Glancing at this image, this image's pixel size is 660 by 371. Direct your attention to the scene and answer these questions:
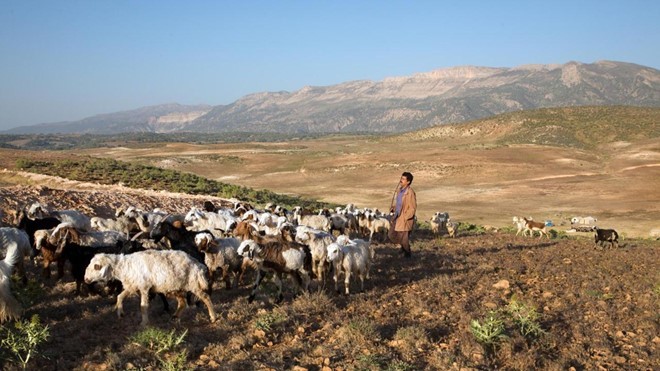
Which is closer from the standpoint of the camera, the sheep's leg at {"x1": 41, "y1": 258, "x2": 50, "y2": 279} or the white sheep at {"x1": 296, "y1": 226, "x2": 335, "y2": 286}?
the sheep's leg at {"x1": 41, "y1": 258, "x2": 50, "y2": 279}

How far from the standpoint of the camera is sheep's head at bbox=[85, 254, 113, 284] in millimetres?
8016

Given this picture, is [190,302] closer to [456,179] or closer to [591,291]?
[591,291]

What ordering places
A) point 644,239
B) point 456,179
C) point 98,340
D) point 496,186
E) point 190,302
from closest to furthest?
1. point 98,340
2. point 190,302
3. point 644,239
4. point 496,186
5. point 456,179

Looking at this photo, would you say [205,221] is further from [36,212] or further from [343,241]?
[343,241]

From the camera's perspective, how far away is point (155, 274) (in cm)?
789

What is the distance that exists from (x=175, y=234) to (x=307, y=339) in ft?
15.0

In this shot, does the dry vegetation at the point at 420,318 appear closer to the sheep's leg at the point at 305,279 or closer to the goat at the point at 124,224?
the sheep's leg at the point at 305,279

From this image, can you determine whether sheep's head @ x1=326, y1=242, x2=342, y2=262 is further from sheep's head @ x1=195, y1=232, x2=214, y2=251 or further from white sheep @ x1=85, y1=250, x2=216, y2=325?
white sheep @ x1=85, y1=250, x2=216, y2=325

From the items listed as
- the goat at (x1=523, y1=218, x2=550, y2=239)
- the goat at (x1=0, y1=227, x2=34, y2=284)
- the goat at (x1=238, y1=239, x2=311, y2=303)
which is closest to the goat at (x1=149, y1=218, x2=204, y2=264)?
the goat at (x1=238, y1=239, x2=311, y2=303)

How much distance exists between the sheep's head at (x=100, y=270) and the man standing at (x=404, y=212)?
7579 mm

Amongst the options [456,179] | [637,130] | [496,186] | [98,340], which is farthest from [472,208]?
[637,130]

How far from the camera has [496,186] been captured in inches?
2060

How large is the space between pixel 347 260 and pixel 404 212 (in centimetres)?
362

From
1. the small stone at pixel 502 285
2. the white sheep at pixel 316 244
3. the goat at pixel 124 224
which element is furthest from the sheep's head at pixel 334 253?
the goat at pixel 124 224
